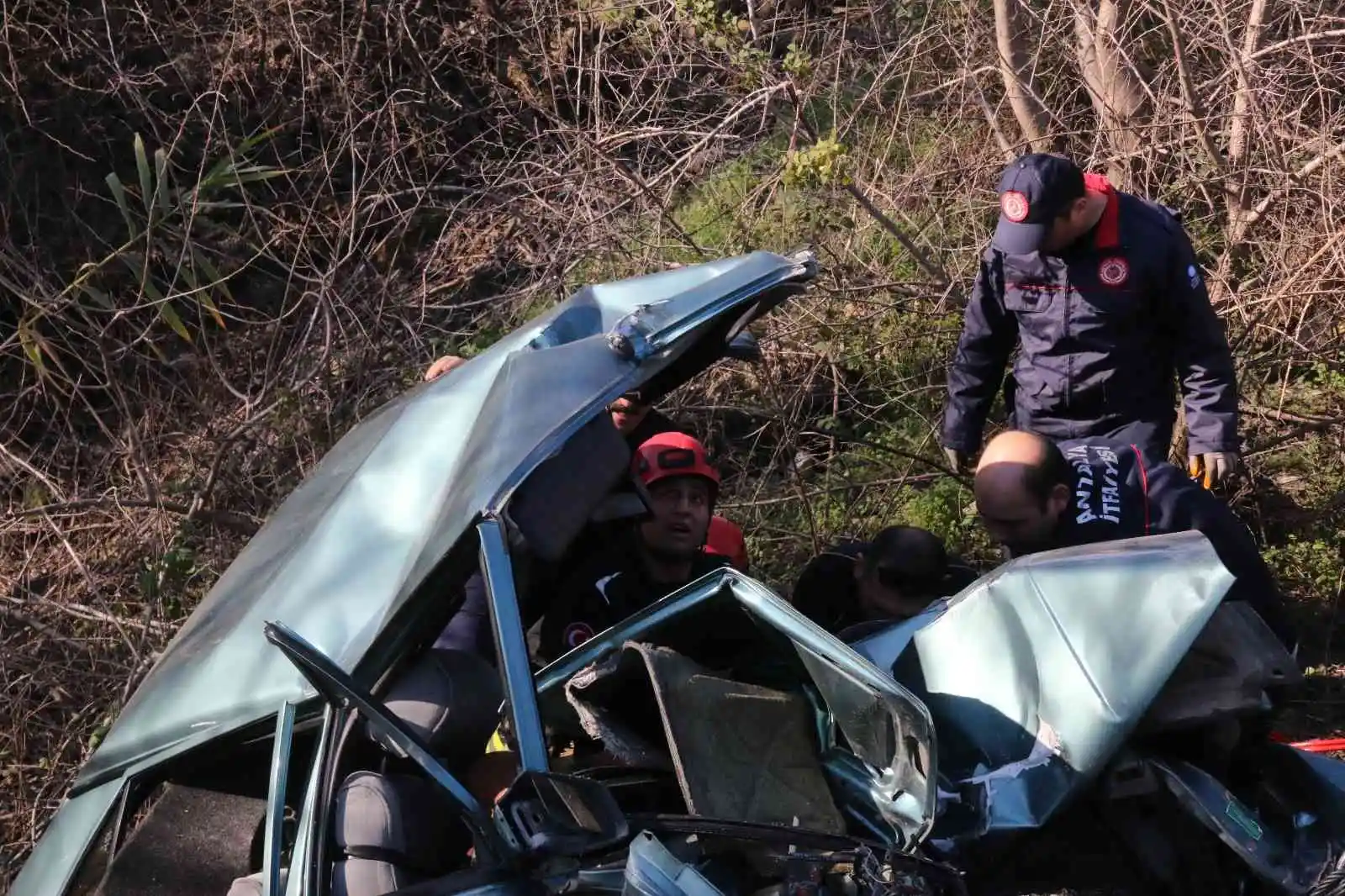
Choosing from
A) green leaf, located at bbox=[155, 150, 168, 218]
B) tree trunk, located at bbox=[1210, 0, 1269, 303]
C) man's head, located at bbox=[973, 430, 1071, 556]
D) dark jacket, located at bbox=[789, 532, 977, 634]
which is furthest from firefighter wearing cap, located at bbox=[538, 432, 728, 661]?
green leaf, located at bbox=[155, 150, 168, 218]

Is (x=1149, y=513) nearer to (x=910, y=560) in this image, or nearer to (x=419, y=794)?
(x=910, y=560)

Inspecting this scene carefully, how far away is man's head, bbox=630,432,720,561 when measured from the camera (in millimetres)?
3670

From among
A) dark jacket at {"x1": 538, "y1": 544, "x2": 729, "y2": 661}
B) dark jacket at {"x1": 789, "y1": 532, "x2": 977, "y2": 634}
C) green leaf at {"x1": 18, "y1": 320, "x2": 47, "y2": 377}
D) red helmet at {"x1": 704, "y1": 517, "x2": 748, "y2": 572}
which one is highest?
dark jacket at {"x1": 538, "y1": 544, "x2": 729, "y2": 661}

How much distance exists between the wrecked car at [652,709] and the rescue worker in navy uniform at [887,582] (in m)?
0.72

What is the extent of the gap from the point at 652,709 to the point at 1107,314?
6.77 ft

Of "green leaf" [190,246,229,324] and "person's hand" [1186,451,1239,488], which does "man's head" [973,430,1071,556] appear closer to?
"person's hand" [1186,451,1239,488]

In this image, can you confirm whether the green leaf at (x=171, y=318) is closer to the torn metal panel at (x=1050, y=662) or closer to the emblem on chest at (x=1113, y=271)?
the emblem on chest at (x=1113, y=271)

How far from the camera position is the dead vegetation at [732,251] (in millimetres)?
5391

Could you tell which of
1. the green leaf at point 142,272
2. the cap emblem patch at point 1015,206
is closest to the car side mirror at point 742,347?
the cap emblem patch at point 1015,206

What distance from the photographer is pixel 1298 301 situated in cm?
543

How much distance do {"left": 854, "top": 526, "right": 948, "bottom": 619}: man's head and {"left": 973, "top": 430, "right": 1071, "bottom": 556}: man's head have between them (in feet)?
0.76

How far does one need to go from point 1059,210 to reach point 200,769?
9.10 feet

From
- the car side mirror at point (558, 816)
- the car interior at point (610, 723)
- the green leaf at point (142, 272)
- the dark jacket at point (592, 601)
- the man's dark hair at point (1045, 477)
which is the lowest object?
the green leaf at point (142, 272)

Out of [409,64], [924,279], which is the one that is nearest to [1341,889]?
[924,279]
